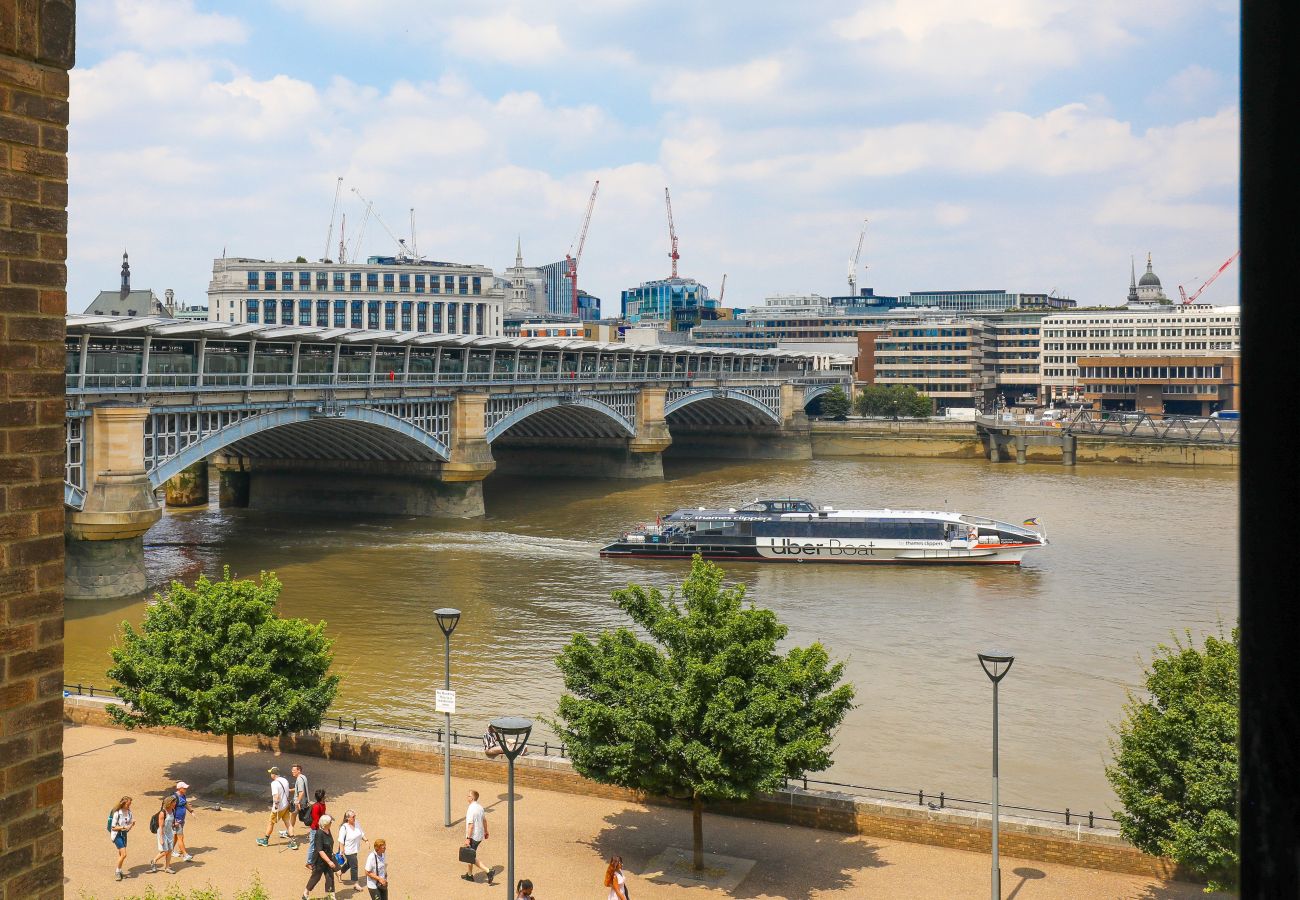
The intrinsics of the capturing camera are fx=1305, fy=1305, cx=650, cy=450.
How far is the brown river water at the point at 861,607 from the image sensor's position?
1059 inches

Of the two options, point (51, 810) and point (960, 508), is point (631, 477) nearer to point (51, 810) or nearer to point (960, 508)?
point (960, 508)

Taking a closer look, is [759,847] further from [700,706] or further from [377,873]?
[377,873]

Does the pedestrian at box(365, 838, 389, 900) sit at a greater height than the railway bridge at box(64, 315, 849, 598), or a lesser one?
lesser

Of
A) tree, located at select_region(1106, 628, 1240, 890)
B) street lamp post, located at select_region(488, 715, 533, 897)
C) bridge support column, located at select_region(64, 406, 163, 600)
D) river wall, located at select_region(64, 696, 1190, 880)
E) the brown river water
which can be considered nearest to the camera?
tree, located at select_region(1106, 628, 1240, 890)

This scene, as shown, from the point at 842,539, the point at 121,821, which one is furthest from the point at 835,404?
the point at 121,821

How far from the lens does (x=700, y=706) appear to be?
Result: 17.6 m

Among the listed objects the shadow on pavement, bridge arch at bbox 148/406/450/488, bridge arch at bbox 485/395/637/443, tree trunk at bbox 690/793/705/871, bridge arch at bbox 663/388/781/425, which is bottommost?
the shadow on pavement

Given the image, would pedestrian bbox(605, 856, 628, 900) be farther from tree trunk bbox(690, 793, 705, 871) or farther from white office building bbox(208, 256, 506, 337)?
white office building bbox(208, 256, 506, 337)

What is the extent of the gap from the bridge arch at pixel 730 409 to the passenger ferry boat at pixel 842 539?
36.9m

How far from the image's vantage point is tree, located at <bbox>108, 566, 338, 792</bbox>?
20.3m

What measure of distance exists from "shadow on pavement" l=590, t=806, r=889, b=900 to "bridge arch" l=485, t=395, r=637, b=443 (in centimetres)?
4776

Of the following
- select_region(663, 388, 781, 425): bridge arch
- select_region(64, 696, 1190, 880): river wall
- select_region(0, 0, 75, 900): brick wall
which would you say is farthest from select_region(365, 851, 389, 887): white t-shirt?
select_region(663, 388, 781, 425): bridge arch

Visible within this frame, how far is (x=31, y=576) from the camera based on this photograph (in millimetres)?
6258

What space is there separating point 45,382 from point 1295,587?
19.3 ft
